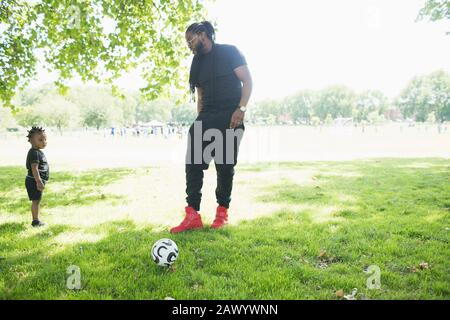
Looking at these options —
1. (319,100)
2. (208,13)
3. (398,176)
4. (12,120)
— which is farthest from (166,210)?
(319,100)

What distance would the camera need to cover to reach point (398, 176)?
35.6 feet

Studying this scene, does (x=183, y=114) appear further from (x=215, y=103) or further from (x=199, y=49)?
(x=215, y=103)

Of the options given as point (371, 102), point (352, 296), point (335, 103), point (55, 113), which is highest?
point (371, 102)

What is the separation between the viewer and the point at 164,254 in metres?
3.78

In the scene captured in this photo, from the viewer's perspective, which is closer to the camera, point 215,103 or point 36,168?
point 215,103

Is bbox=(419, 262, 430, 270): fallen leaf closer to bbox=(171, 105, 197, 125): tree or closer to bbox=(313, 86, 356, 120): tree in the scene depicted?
bbox=(313, 86, 356, 120): tree

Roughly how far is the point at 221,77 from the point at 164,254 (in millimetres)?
2796

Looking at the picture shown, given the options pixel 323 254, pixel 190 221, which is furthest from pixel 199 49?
pixel 323 254

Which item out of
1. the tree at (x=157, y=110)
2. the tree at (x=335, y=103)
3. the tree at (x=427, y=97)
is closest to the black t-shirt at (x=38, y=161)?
the tree at (x=427, y=97)

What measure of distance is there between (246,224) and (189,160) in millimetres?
1507

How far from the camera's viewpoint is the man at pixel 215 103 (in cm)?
503

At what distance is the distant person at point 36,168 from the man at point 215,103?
2.47 m

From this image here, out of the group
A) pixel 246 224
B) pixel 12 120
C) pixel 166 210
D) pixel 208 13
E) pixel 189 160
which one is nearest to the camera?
pixel 189 160

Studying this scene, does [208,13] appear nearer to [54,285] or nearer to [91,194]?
[91,194]
